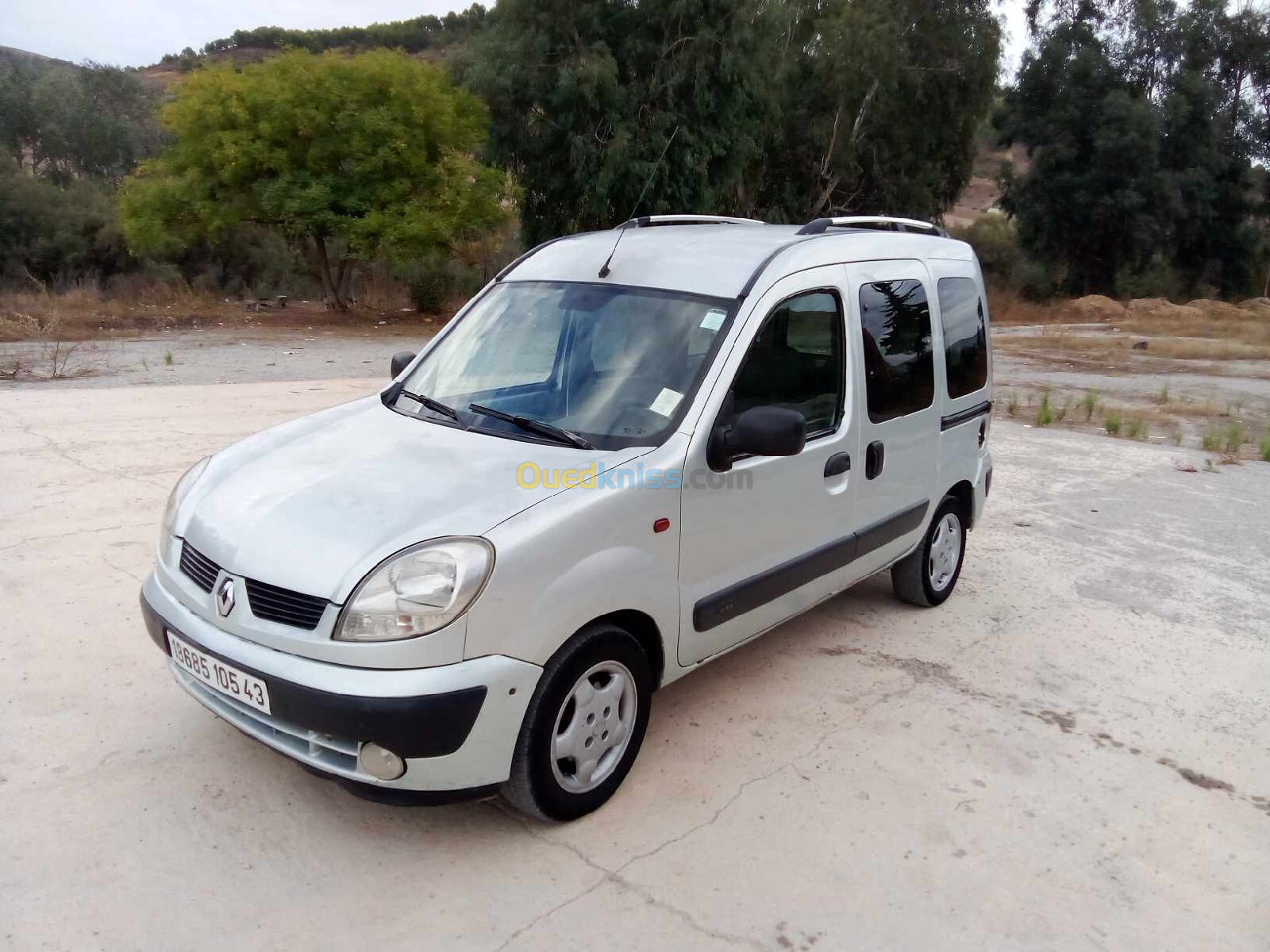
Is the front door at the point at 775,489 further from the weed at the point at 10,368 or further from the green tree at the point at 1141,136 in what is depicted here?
the green tree at the point at 1141,136

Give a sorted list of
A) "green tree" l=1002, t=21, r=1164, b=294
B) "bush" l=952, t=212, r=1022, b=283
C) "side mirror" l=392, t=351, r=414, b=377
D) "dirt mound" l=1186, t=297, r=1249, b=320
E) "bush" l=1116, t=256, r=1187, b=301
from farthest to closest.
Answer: "bush" l=952, t=212, r=1022, b=283
"bush" l=1116, t=256, r=1187, b=301
"green tree" l=1002, t=21, r=1164, b=294
"dirt mound" l=1186, t=297, r=1249, b=320
"side mirror" l=392, t=351, r=414, b=377

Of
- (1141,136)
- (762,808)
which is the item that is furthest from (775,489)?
(1141,136)

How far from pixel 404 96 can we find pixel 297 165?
9.46 ft

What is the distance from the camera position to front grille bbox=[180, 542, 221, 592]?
2.96 meters

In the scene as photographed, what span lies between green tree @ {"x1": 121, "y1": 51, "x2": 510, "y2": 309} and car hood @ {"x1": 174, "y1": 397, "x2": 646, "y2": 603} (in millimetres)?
18609

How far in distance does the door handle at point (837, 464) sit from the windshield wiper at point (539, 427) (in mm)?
1087

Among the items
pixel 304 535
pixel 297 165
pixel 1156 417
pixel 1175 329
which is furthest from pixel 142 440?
pixel 1175 329

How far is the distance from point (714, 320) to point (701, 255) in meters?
0.42

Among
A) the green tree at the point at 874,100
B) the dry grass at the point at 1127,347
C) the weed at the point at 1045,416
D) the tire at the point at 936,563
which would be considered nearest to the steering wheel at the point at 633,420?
the tire at the point at 936,563

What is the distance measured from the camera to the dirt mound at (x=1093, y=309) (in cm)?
3216

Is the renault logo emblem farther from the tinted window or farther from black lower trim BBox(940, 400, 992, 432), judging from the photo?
black lower trim BBox(940, 400, 992, 432)

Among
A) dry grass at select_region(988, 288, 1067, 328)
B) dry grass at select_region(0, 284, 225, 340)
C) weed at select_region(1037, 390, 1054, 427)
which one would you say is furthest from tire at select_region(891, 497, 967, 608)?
dry grass at select_region(988, 288, 1067, 328)

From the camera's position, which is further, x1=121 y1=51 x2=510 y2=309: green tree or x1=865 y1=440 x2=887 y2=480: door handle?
x1=121 y1=51 x2=510 y2=309: green tree

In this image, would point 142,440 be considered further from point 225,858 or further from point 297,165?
point 297,165
